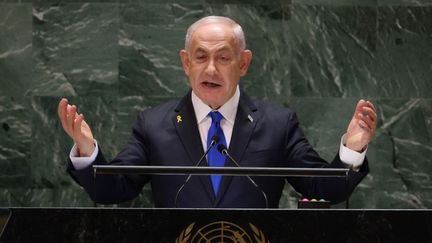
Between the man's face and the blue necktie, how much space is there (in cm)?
6

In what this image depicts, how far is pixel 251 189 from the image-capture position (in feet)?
13.5

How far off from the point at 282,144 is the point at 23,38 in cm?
243

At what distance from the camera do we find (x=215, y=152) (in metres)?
4.20

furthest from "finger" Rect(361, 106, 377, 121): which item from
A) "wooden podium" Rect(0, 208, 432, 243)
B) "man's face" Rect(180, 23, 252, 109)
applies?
"man's face" Rect(180, 23, 252, 109)

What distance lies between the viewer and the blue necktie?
417cm

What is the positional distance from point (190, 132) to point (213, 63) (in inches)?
A: 13.0

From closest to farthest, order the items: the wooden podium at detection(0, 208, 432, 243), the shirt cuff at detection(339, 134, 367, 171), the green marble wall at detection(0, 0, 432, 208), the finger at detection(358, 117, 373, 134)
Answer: the wooden podium at detection(0, 208, 432, 243) < the finger at detection(358, 117, 373, 134) < the shirt cuff at detection(339, 134, 367, 171) < the green marble wall at detection(0, 0, 432, 208)

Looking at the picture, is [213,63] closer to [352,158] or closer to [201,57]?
[201,57]

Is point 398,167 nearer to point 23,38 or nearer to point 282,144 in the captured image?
point 282,144

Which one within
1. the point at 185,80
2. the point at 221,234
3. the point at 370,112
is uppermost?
the point at 370,112

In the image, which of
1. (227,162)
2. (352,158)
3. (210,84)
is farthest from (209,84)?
(352,158)

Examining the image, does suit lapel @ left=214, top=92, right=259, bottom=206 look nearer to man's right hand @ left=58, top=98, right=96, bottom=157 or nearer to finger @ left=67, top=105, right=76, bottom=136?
man's right hand @ left=58, top=98, right=96, bottom=157

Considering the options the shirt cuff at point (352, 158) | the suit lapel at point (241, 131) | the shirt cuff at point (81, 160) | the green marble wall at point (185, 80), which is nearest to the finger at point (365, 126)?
the shirt cuff at point (352, 158)

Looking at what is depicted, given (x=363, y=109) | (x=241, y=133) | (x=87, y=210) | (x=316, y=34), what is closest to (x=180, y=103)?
(x=241, y=133)
